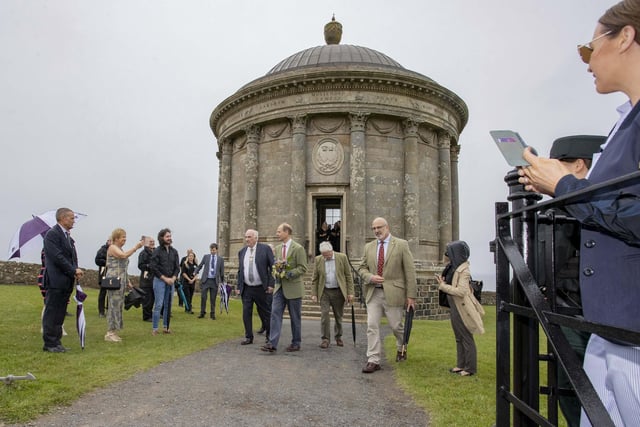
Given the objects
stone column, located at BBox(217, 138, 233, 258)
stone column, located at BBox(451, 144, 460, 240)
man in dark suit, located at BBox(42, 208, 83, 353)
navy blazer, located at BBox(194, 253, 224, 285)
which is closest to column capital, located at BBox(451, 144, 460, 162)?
stone column, located at BBox(451, 144, 460, 240)

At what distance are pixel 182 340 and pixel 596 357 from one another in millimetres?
7800

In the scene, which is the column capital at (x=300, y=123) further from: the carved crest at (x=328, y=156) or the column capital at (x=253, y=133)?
the column capital at (x=253, y=133)

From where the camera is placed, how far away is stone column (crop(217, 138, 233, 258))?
845 inches

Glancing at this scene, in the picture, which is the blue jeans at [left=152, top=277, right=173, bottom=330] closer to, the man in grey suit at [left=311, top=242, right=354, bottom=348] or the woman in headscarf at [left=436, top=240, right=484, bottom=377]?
the man in grey suit at [left=311, top=242, right=354, bottom=348]

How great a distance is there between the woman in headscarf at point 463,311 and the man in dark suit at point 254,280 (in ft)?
11.0

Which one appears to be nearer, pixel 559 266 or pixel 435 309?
pixel 559 266

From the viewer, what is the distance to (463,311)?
6.23 metres

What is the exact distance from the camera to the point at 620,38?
1.69 meters

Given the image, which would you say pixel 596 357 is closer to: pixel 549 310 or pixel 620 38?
pixel 549 310

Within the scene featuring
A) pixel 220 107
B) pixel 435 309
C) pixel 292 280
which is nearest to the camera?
pixel 292 280

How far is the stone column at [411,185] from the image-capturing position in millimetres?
17859

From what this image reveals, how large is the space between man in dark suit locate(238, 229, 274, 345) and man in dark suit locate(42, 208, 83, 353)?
276 cm

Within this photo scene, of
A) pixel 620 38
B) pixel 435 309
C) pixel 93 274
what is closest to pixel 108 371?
pixel 620 38

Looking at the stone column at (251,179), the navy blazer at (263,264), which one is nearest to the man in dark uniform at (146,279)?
the navy blazer at (263,264)
